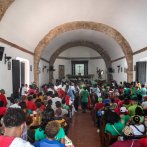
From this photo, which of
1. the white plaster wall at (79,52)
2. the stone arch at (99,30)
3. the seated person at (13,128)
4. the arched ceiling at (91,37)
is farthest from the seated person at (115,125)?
Result: the white plaster wall at (79,52)

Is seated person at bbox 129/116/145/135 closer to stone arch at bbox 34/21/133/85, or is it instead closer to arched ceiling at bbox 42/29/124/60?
stone arch at bbox 34/21/133/85

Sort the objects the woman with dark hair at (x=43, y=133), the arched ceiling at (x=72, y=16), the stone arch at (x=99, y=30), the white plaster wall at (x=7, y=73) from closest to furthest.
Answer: the woman with dark hair at (x=43, y=133), the white plaster wall at (x=7, y=73), the arched ceiling at (x=72, y=16), the stone arch at (x=99, y=30)

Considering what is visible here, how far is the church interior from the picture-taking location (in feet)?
8.70

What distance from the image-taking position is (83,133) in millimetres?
5250

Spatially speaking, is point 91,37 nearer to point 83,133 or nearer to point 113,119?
point 83,133

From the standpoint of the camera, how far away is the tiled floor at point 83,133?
450cm

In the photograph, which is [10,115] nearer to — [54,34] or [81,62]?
[54,34]

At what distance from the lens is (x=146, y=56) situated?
916 centimetres

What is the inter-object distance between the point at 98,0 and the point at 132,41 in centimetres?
417

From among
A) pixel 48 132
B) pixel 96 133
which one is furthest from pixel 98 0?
pixel 48 132

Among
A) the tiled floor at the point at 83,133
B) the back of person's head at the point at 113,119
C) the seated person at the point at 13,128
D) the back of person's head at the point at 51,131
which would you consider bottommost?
the tiled floor at the point at 83,133

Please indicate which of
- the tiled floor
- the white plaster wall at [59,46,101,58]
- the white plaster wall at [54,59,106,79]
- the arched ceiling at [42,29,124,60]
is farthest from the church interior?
the white plaster wall at [59,46,101,58]

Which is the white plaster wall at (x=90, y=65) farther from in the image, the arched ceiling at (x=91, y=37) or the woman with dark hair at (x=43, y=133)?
the woman with dark hair at (x=43, y=133)

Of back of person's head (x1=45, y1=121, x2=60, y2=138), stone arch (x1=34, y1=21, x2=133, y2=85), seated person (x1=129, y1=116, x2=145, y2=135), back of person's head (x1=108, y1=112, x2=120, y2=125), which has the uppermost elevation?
Answer: stone arch (x1=34, y1=21, x2=133, y2=85)
